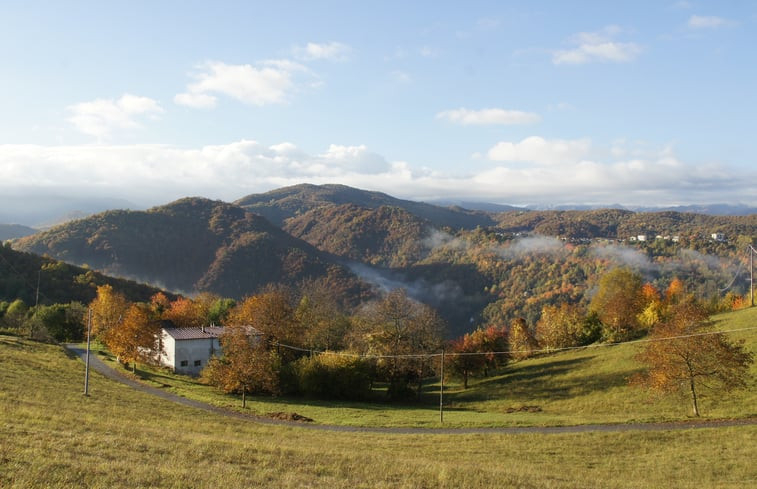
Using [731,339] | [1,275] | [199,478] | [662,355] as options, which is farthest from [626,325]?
[1,275]

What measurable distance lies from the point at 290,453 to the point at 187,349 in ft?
133

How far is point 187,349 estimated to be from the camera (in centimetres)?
5369

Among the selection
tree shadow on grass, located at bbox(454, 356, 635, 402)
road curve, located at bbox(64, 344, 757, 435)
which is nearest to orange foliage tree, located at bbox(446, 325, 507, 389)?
tree shadow on grass, located at bbox(454, 356, 635, 402)

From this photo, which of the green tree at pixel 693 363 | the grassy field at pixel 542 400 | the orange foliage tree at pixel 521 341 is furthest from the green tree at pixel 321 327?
the green tree at pixel 693 363

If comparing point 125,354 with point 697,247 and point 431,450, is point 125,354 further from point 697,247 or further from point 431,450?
point 697,247

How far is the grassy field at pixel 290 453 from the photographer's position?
40.7 ft

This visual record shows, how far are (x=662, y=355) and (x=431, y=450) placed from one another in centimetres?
1864

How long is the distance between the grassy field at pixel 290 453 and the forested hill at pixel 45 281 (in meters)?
67.1

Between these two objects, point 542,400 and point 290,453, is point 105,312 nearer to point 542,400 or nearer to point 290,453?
point 542,400

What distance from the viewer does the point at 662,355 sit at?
32375 mm

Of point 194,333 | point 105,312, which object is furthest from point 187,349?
point 105,312

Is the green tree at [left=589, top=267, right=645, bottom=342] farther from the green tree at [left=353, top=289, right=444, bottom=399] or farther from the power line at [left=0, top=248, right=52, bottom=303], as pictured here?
the power line at [left=0, top=248, right=52, bottom=303]

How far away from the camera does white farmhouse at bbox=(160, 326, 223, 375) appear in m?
53.0

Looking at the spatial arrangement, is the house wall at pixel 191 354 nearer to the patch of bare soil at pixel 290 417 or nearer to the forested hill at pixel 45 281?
the patch of bare soil at pixel 290 417
